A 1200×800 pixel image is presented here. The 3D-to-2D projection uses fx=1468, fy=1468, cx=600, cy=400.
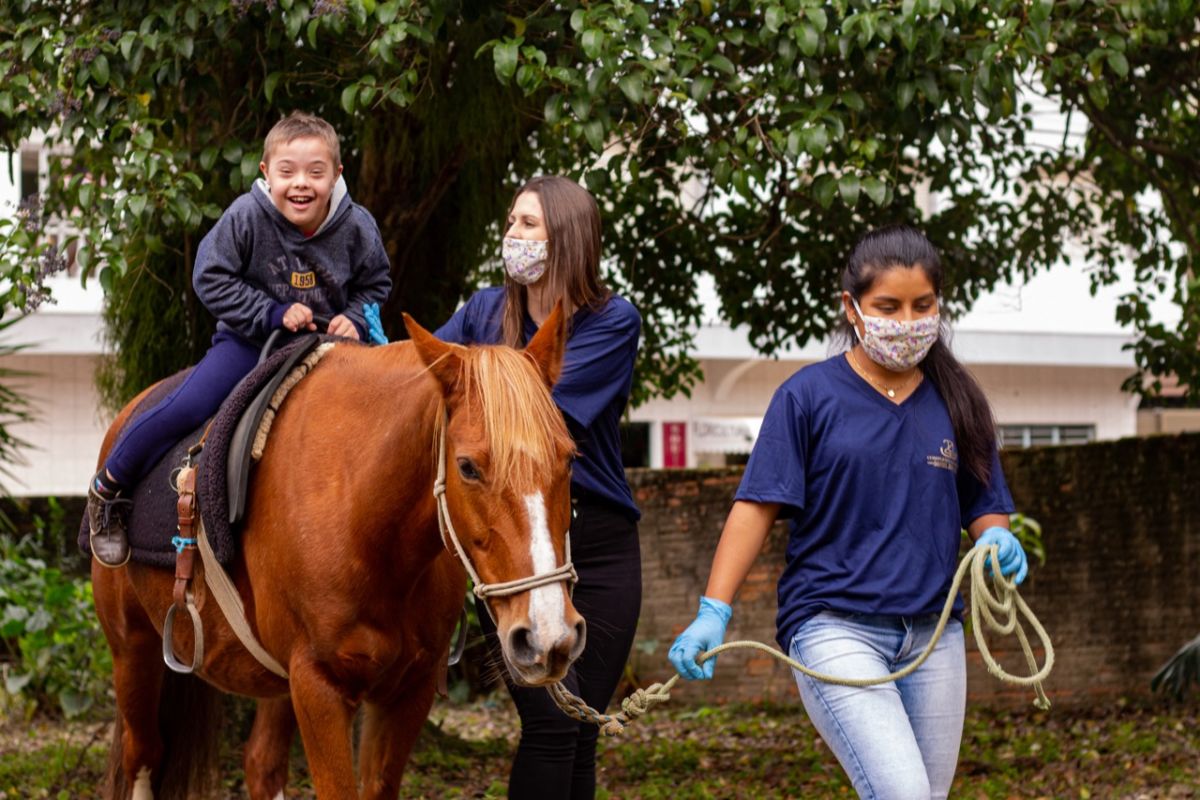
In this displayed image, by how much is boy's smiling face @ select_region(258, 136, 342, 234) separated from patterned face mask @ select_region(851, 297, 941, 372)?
168cm

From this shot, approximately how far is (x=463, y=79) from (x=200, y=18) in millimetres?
1274

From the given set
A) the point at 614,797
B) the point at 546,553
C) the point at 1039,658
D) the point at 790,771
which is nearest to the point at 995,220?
the point at 1039,658

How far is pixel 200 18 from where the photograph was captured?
524cm

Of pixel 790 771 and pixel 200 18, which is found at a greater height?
pixel 200 18

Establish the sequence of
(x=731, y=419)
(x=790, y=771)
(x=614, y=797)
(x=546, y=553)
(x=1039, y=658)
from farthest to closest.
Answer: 1. (x=731, y=419)
2. (x=1039, y=658)
3. (x=790, y=771)
4. (x=614, y=797)
5. (x=546, y=553)

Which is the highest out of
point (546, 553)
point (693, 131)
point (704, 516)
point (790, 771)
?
point (693, 131)

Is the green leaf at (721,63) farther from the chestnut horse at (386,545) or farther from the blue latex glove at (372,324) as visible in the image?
the chestnut horse at (386,545)

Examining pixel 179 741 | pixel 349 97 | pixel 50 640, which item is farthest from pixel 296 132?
pixel 50 640

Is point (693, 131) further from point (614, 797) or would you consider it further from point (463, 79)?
point (614, 797)

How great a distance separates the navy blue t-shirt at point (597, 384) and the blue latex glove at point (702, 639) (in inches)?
23.6

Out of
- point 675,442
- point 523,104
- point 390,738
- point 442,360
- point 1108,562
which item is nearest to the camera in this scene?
point 442,360

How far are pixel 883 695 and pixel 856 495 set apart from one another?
0.44 metres

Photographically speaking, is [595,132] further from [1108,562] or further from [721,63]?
[1108,562]

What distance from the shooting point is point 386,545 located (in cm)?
354
